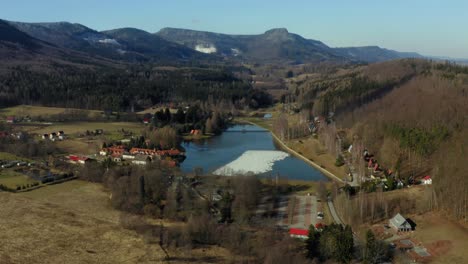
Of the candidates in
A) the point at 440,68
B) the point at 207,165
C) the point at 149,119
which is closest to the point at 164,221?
the point at 207,165

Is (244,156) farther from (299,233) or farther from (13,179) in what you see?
(299,233)

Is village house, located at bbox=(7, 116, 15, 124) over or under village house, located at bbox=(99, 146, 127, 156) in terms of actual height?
over

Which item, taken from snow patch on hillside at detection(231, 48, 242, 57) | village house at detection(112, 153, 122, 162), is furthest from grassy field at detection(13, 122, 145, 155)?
snow patch on hillside at detection(231, 48, 242, 57)

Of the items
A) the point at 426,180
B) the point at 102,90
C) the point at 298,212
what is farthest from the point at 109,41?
the point at 298,212

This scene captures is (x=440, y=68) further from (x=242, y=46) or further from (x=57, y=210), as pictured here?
(x=242, y=46)

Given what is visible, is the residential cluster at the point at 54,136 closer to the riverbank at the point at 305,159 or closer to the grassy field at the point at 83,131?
the grassy field at the point at 83,131

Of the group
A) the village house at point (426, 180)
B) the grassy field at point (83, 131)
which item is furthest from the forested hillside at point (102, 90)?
the village house at point (426, 180)

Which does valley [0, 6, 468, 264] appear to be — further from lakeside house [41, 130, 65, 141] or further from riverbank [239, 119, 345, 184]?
lakeside house [41, 130, 65, 141]
